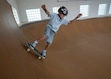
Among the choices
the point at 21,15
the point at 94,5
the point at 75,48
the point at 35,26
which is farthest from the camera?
the point at 94,5

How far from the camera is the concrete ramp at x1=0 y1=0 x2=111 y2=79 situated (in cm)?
99

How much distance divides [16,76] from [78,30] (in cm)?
359

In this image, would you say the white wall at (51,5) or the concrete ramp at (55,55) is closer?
the concrete ramp at (55,55)

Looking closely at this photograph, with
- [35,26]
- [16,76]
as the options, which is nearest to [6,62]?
[16,76]

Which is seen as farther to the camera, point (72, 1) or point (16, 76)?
point (72, 1)

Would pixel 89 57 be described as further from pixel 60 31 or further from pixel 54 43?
pixel 60 31

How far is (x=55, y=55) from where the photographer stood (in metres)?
2.57

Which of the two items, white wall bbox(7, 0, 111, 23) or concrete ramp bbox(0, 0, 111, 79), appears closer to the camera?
concrete ramp bbox(0, 0, 111, 79)

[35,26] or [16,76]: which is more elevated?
[16,76]

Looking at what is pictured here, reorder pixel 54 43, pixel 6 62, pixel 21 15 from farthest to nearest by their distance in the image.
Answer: pixel 21 15 → pixel 54 43 → pixel 6 62

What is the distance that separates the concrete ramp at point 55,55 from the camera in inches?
38.9

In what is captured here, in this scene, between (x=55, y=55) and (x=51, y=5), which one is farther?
(x=51, y=5)

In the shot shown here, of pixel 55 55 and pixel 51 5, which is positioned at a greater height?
pixel 51 5

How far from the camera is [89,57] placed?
2438mm
